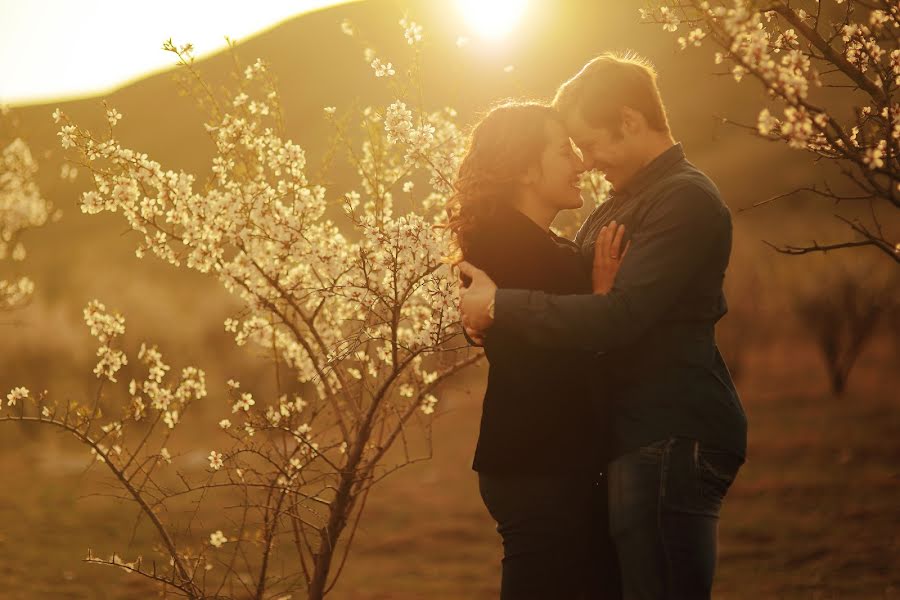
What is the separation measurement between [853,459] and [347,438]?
8968mm

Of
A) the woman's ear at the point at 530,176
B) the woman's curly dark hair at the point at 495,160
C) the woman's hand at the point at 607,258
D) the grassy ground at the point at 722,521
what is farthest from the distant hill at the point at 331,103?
the woman's hand at the point at 607,258

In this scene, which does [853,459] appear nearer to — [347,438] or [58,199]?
[347,438]

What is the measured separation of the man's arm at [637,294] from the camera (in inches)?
116

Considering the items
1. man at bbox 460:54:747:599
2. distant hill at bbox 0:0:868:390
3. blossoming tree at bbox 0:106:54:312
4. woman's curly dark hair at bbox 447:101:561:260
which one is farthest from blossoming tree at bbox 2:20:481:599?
distant hill at bbox 0:0:868:390

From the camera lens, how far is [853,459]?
11.9 meters

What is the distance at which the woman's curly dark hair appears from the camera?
3.25 meters

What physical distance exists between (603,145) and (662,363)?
81 cm

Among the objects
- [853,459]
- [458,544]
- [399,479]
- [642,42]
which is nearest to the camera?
[458,544]

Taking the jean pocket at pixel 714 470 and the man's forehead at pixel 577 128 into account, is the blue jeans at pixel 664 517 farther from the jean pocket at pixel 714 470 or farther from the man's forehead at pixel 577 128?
the man's forehead at pixel 577 128

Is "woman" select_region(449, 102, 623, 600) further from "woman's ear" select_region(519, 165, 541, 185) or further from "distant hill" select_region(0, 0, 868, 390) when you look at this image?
"distant hill" select_region(0, 0, 868, 390)

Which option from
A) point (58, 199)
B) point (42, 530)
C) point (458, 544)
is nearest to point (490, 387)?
point (458, 544)

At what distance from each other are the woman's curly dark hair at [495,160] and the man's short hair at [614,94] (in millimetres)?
138

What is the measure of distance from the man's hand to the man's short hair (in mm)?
681

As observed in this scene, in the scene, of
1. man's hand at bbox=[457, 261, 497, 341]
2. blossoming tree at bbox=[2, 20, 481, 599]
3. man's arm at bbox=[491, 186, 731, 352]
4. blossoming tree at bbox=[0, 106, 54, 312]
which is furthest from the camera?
blossoming tree at bbox=[0, 106, 54, 312]
